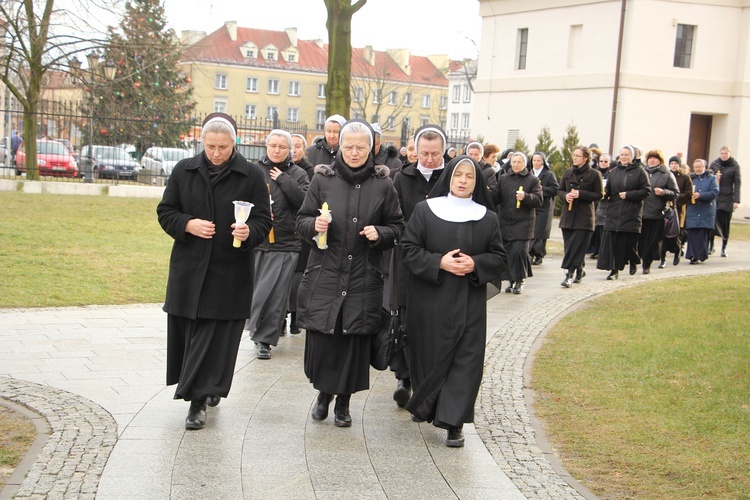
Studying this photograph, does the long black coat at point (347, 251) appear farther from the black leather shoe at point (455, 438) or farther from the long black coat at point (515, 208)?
the long black coat at point (515, 208)

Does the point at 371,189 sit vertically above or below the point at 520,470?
above

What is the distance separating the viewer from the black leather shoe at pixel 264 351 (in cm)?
908

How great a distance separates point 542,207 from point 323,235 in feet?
36.2

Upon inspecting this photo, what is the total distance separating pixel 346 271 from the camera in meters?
6.88

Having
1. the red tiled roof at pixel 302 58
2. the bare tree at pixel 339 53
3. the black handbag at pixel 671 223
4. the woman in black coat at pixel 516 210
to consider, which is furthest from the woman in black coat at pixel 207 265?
the red tiled roof at pixel 302 58

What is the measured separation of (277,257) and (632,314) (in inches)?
203

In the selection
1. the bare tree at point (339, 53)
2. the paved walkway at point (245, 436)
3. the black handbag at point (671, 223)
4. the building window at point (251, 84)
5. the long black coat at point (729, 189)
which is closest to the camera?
the paved walkway at point (245, 436)

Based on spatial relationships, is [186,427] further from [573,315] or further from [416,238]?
[573,315]

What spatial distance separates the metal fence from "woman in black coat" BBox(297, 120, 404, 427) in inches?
703

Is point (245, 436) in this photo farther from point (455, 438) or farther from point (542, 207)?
point (542, 207)

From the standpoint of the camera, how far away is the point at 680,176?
18469mm

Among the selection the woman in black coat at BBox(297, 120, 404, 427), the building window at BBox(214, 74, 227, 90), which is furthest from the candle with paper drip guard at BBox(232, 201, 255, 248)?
the building window at BBox(214, 74, 227, 90)

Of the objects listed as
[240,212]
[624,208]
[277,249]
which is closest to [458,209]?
[240,212]

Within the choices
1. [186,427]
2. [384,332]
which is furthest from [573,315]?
[186,427]
